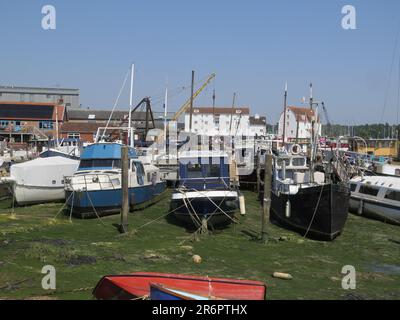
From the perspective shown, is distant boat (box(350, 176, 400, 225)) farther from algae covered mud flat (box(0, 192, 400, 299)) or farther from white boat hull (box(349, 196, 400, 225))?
algae covered mud flat (box(0, 192, 400, 299))

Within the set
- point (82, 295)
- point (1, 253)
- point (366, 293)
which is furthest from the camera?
point (1, 253)

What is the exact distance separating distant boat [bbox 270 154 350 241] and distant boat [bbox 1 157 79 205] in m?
11.9

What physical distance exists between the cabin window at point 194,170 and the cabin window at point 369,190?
9.85 metres

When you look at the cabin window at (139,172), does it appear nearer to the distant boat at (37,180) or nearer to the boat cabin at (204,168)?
the boat cabin at (204,168)

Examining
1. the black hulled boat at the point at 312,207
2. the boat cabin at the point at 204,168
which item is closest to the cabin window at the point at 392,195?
the black hulled boat at the point at 312,207

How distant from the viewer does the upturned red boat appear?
33.4ft

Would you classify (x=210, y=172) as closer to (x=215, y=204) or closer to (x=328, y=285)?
(x=215, y=204)

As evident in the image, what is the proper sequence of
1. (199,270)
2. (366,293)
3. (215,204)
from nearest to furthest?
(366,293), (199,270), (215,204)

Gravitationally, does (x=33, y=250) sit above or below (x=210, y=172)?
below

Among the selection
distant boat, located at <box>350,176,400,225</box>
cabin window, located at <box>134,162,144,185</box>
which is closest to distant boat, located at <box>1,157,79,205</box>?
cabin window, located at <box>134,162,144,185</box>

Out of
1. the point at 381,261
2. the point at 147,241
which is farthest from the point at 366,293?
the point at 147,241
